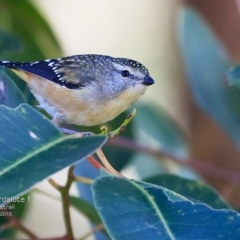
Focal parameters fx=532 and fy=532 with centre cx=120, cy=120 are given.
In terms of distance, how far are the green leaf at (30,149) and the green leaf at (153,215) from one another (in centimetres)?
9

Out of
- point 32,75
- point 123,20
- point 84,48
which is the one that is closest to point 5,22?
point 32,75

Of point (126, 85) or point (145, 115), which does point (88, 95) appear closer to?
point (126, 85)

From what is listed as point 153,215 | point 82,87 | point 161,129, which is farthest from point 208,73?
point 153,215

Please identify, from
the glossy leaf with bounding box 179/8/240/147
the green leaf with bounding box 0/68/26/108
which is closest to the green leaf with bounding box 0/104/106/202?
the green leaf with bounding box 0/68/26/108

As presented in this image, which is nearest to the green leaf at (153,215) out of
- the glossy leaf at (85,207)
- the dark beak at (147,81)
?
the glossy leaf at (85,207)

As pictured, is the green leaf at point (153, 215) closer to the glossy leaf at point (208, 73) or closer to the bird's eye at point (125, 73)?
the bird's eye at point (125, 73)

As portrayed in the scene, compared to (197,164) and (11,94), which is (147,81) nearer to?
(197,164)

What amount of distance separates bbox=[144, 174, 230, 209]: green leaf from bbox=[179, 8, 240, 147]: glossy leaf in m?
0.60

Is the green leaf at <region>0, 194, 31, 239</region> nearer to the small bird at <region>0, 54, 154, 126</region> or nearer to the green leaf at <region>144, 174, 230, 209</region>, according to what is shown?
the small bird at <region>0, 54, 154, 126</region>

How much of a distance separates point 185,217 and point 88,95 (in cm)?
88

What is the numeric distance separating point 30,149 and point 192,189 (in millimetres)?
684

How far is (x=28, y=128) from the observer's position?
1188 millimetres

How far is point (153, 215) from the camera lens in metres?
1.16

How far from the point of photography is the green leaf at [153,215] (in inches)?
43.4
